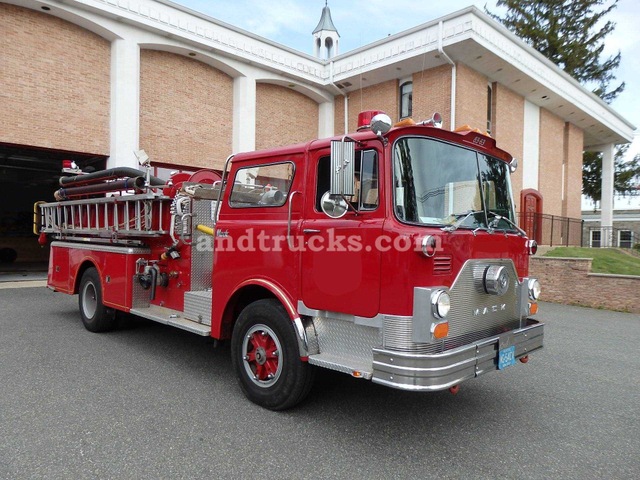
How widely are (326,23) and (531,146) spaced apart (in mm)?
25007

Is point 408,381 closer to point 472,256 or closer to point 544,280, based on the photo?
point 472,256

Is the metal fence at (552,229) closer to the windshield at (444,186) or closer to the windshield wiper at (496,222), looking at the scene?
the windshield wiper at (496,222)

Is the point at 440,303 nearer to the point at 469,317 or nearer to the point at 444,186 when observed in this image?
the point at 469,317

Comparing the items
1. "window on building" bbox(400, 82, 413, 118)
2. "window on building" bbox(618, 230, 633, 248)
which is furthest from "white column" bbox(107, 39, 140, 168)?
"window on building" bbox(618, 230, 633, 248)

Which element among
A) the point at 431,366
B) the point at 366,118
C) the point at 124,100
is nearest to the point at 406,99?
the point at 124,100

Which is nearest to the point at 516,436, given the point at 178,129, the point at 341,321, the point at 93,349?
the point at 341,321

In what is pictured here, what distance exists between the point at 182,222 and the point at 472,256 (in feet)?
10.7

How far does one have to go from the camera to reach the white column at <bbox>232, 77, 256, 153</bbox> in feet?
53.3

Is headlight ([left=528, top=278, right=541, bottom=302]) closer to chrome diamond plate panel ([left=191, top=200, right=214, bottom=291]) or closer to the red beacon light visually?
the red beacon light

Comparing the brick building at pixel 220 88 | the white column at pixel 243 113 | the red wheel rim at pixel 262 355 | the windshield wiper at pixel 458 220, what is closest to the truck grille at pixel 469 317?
the windshield wiper at pixel 458 220

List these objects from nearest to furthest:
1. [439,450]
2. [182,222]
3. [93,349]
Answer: [439,450] < [182,222] < [93,349]

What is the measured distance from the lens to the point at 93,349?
5852 millimetres

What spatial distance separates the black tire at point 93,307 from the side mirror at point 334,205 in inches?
170

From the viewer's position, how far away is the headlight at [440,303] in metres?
3.13
